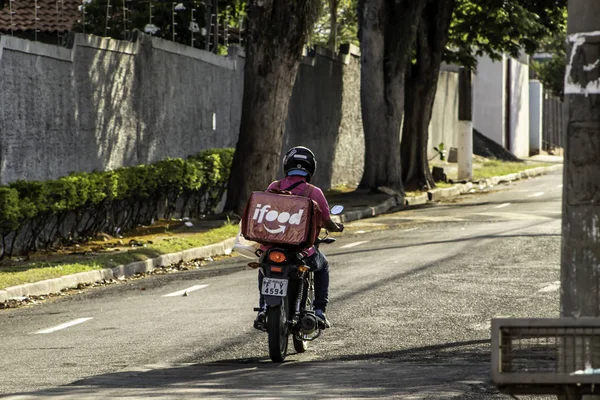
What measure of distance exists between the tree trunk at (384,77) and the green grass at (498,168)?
9.63 metres

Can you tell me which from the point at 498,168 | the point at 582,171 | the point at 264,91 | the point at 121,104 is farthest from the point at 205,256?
the point at 498,168

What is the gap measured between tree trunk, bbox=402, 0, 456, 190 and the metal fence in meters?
32.5

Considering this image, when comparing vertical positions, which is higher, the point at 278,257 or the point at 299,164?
the point at 299,164

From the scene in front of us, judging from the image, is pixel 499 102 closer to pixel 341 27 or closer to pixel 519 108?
pixel 519 108

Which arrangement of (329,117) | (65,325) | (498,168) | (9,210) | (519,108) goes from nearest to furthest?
1. (65,325)
2. (9,210)
3. (329,117)
4. (498,168)
5. (519,108)

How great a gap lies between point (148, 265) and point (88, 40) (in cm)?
479

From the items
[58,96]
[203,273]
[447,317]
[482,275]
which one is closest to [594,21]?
[447,317]

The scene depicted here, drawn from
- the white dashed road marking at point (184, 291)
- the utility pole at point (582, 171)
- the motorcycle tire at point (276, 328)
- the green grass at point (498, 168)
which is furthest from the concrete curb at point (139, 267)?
the green grass at point (498, 168)

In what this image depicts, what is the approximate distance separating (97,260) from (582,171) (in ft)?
39.2

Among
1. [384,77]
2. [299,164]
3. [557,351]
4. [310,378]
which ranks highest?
[384,77]

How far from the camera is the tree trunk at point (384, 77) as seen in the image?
30688mm

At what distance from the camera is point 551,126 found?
227ft

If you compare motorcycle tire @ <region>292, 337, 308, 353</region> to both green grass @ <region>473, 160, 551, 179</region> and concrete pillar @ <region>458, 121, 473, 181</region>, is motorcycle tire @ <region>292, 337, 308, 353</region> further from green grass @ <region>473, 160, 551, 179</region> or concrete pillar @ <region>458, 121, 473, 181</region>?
green grass @ <region>473, 160, 551, 179</region>

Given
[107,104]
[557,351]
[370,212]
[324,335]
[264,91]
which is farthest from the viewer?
[370,212]
